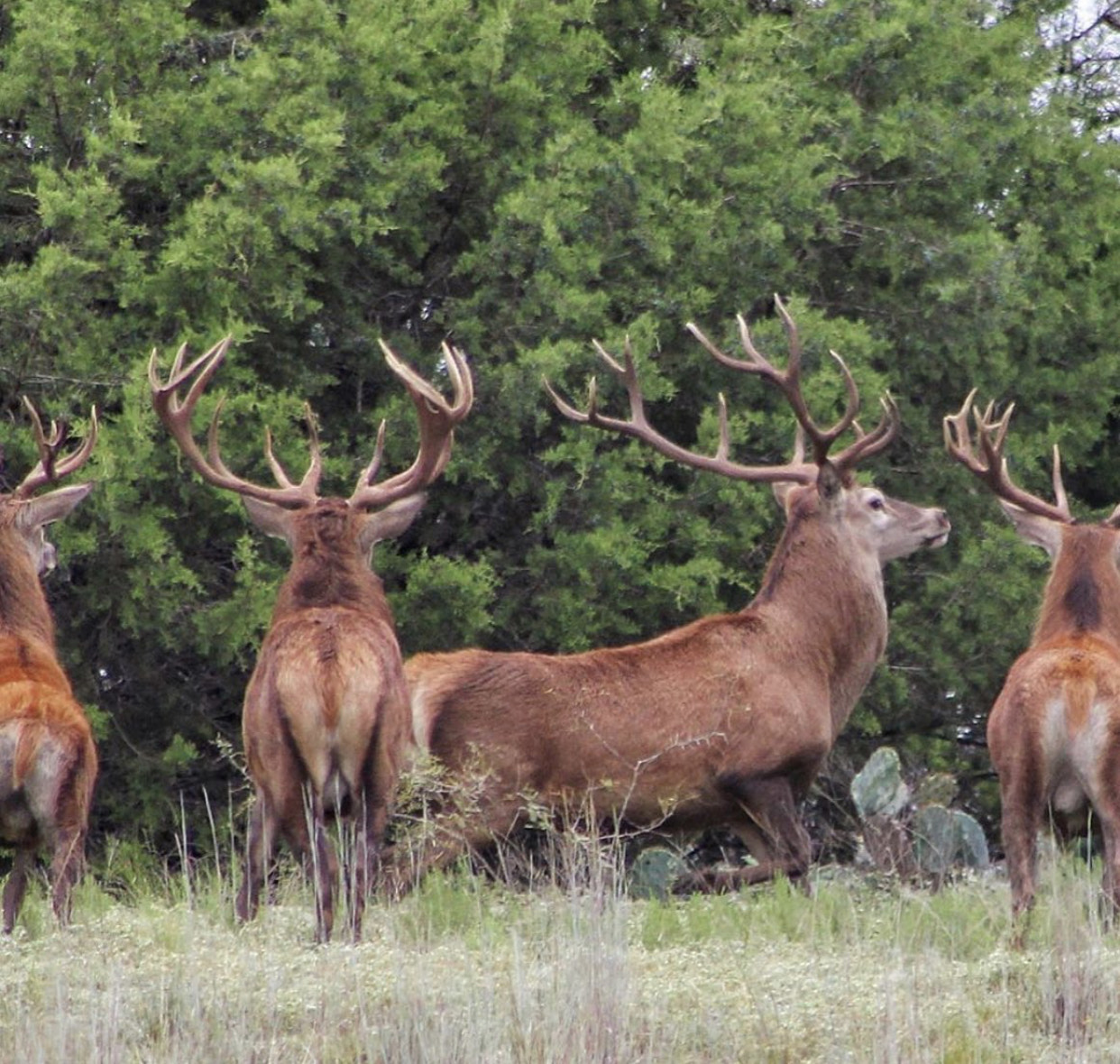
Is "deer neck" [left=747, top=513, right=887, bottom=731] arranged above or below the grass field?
above

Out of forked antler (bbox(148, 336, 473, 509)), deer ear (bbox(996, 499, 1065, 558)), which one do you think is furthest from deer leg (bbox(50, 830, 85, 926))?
deer ear (bbox(996, 499, 1065, 558))

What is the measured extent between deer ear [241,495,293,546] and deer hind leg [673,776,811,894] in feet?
6.54

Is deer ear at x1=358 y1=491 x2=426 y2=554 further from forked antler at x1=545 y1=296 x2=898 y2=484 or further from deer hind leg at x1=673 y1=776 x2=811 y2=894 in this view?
deer hind leg at x1=673 y1=776 x2=811 y2=894

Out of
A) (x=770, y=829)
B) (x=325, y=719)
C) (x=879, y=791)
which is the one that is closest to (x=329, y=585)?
(x=325, y=719)

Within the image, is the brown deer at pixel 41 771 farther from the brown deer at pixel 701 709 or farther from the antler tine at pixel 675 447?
the antler tine at pixel 675 447

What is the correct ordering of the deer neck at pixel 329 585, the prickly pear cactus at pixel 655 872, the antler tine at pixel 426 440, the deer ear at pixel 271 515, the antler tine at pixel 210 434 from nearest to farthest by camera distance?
the deer neck at pixel 329 585
the deer ear at pixel 271 515
the antler tine at pixel 426 440
the antler tine at pixel 210 434
the prickly pear cactus at pixel 655 872

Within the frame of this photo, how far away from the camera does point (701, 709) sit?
370 inches

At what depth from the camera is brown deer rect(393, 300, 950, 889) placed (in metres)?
9.06

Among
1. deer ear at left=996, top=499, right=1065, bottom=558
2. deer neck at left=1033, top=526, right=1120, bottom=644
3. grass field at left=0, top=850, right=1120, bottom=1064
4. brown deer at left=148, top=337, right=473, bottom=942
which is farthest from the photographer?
deer ear at left=996, top=499, right=1065, bottom=558

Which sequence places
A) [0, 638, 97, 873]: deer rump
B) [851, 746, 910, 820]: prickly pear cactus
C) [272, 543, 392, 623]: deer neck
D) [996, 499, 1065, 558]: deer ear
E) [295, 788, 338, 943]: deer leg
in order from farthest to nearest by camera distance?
1. [851, 746, 910, 820]: prickly pear cactus
2. [996, 499, 1065, 558]: deer ear
3. [272, 543, 392, 623]: deer neck
4. [0, 638, 97, 873]: deer rump
5. [295, 788, 338, 943]: deer leg

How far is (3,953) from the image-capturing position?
278 inches

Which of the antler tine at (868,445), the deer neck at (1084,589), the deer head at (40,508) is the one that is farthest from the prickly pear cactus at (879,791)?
the deer head at (40,508)

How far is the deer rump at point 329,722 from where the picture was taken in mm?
7570

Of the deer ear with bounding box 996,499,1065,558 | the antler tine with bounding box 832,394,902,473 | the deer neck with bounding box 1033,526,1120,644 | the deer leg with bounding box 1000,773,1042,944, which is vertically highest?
the antler tine with bounding box 832,394,902,473
